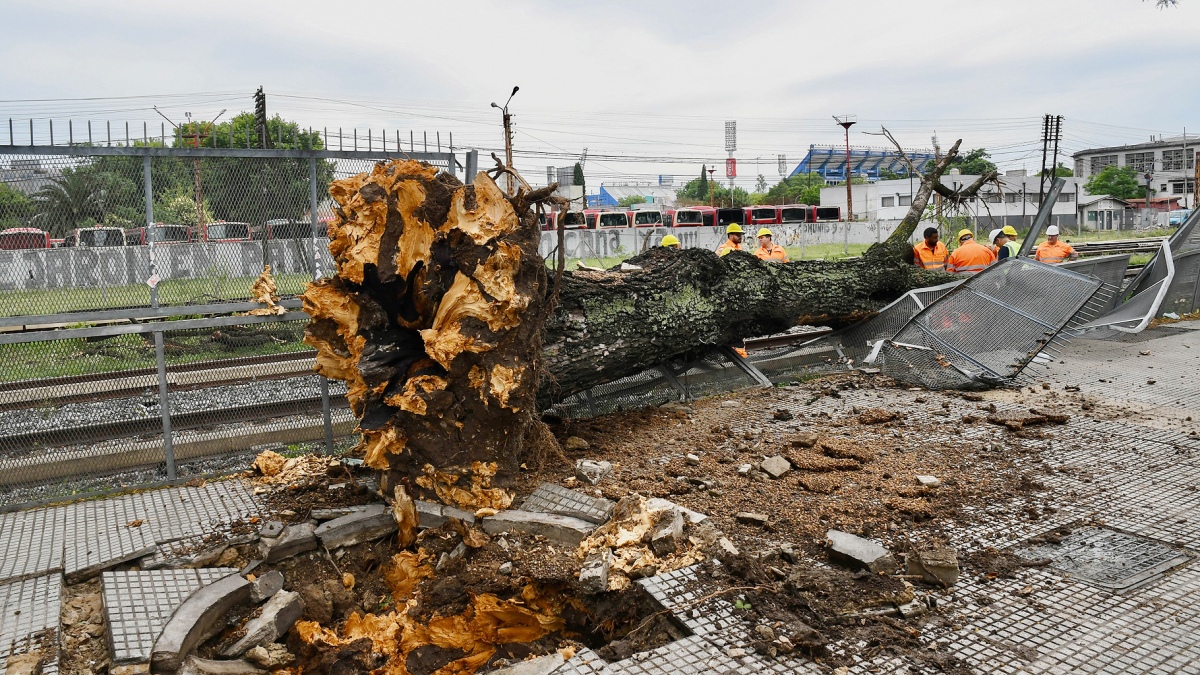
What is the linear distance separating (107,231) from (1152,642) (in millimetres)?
6460

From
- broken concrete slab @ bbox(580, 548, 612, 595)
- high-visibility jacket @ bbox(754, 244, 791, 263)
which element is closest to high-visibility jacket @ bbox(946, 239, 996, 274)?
high-visibility jacket @ bbox(754, 244, 791, 263)

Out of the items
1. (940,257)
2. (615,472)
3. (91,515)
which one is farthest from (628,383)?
(940,257)

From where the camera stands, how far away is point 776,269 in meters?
8.11

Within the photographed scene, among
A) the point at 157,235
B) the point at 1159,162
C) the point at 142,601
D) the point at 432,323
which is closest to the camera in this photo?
the point at 142,601

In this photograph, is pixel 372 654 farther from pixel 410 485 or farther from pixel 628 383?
pixel 628 383

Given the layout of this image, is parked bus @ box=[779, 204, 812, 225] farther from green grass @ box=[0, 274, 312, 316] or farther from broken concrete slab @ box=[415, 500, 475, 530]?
broken concrete slab @ box=[415, 500, 475, 530]

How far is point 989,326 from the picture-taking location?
26.1 ft

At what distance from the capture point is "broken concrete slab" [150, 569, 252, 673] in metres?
3.44

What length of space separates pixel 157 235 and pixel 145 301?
1.56 ft

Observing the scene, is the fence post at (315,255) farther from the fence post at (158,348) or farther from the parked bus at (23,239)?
the parked bus at (23,239)

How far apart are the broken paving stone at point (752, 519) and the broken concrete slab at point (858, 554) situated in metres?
0.44

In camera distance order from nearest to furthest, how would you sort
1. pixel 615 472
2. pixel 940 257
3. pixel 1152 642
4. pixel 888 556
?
pixel 1152 642
pixel 888 556
pixel 615 472
pixel 940 257

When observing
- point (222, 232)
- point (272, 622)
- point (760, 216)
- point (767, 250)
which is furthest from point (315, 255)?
point (760, 216)

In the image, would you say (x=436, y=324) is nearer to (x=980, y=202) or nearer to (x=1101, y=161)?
(x=980, y=202)
